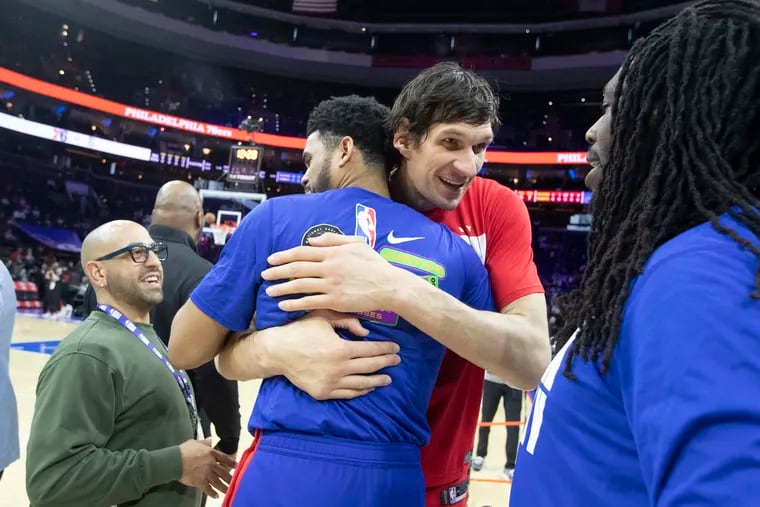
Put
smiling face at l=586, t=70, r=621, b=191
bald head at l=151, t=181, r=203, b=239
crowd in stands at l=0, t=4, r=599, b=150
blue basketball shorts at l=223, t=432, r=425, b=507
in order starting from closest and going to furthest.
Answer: smiling face at l=586, t=70, r=621, b=191 → blue basketball shorts at l=223, t=432, r=425, b=507 → bald head at l=151, t=181, r=203, b=239 → crowd in stands at l=0, t=4, r=599, b=150

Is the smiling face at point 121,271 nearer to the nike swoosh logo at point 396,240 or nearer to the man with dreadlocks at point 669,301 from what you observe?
the nike swoosh logo at point 396,240

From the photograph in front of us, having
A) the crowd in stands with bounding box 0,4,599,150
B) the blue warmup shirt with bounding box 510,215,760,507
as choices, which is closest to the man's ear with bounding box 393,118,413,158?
the blue warmup shirt with bounding box 510,215,760,507

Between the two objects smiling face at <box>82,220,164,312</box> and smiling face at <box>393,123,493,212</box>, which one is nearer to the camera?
smiling face at <box>393,123,493,212</box>

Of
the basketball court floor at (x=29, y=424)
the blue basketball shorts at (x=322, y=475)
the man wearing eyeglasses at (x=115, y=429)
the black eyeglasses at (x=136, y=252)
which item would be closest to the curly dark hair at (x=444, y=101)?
the blue basketball shorts at (x=322, y=475)

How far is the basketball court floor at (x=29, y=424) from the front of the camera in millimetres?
4207

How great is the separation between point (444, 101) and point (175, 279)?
85.2 inches

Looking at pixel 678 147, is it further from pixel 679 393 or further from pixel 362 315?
pixel 362 315

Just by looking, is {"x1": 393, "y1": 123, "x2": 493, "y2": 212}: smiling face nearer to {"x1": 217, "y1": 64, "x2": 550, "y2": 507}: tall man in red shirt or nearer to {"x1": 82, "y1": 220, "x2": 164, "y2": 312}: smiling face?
{"x1": 217, "y1": 64, "x2": 550, "y2": 507}: tall man in red shirt

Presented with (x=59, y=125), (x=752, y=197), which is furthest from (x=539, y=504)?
(x=59, y=125)

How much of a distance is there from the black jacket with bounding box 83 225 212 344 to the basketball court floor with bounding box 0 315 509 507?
1656mm

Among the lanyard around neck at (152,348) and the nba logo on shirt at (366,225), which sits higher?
the nba logo on shirt at (366,225)

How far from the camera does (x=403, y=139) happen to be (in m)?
1.70

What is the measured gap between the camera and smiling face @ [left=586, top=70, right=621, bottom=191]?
0.96m

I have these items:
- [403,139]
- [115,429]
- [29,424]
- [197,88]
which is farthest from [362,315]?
[197,88]
